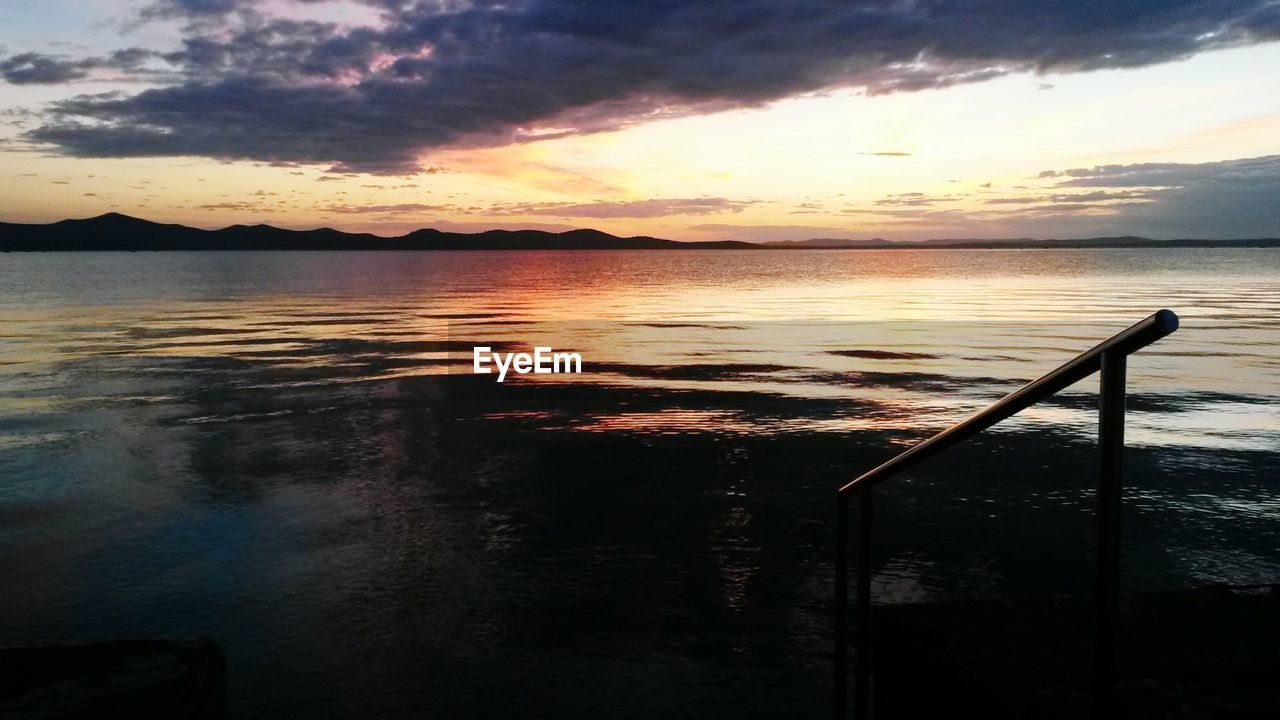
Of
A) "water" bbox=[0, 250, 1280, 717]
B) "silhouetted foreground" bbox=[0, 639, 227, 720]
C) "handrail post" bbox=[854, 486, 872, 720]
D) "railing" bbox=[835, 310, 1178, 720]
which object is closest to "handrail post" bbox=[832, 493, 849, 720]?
"handrail post" bbox=[854, 486, 872, 720]

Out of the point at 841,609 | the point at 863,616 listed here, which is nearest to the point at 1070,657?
the point at 863,616

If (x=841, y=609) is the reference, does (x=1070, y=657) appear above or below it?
above

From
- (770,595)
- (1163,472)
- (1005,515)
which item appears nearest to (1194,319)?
(1163,472)

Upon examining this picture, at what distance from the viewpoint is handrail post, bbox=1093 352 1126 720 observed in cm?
239

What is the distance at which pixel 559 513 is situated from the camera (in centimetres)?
914

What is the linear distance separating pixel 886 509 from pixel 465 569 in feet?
13.7

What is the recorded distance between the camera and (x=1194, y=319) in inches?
1326

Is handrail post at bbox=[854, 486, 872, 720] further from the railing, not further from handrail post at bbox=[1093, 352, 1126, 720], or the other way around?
handrail post at bbox=[1093, 352, 1126, 720]

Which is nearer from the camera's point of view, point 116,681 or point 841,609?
point 116,681

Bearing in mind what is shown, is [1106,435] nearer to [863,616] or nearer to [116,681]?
[863,616]

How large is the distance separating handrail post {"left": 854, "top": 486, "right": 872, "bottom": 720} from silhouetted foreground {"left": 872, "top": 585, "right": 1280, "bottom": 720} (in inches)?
2.4

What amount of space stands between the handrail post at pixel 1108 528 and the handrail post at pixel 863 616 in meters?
1.51

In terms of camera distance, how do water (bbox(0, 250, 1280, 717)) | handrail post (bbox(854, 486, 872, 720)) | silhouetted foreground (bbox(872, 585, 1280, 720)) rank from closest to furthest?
silhouetted foreground (bbox(872, 585, 1280, 720)) → handrail post (bbox(854, 486, 872, 720)) → water (bbox(0, 250, 1280, 717))

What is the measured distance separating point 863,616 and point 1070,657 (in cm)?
92
